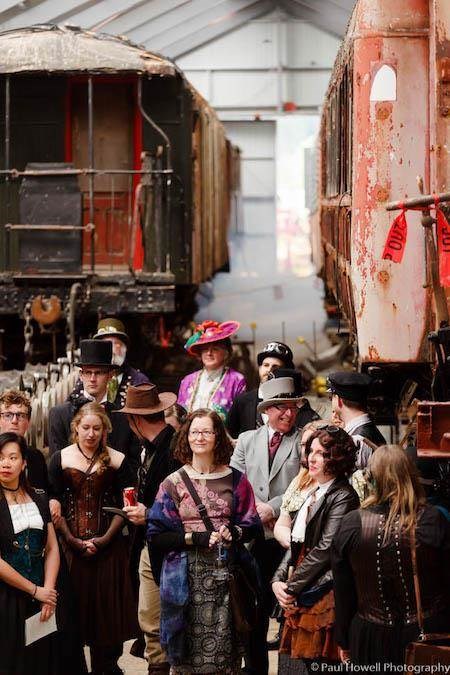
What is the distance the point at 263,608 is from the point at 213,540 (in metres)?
0.66

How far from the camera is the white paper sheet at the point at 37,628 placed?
6574 mm

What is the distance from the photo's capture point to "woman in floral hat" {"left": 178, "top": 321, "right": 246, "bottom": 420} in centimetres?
941

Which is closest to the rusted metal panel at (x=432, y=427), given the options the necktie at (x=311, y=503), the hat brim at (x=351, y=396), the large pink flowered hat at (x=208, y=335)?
the necktie at (x=311, y=503)

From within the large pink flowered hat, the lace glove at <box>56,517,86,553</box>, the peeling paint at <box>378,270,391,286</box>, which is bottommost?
the lace glove at <box>56,517,86,553</box>

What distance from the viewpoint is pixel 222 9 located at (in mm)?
32750

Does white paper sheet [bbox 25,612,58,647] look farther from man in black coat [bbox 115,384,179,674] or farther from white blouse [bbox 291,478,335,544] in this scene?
white blouse [bbox 291,478,335,544]

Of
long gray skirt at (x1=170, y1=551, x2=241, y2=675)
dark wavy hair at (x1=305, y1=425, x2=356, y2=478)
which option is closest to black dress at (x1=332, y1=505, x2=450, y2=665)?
dark wavy hair at (x1=305, y1=425, x2=356, y2=478)

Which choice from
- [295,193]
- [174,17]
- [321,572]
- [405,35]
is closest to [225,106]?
[295,193]

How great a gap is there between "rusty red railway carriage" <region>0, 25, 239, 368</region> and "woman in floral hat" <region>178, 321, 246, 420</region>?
4897 millimetres

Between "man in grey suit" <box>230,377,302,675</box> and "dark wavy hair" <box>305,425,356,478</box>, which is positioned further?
"man in grey suit" <box>230,377,302,675</box>

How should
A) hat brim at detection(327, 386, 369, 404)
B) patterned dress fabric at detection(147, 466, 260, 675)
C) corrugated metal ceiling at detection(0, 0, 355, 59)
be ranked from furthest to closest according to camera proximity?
corrugated metal ceiling at detection(0, 0, 355, 59), hat brim at detection(327, 386, 369, 404), patterned dress fabric at detection(147, 466, 260, 675)

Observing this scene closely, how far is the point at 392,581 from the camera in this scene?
573 centimetres

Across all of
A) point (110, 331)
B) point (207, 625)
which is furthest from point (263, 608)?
point (110, 331)

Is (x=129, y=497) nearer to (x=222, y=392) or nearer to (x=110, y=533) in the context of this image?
(x=110, y=533)
